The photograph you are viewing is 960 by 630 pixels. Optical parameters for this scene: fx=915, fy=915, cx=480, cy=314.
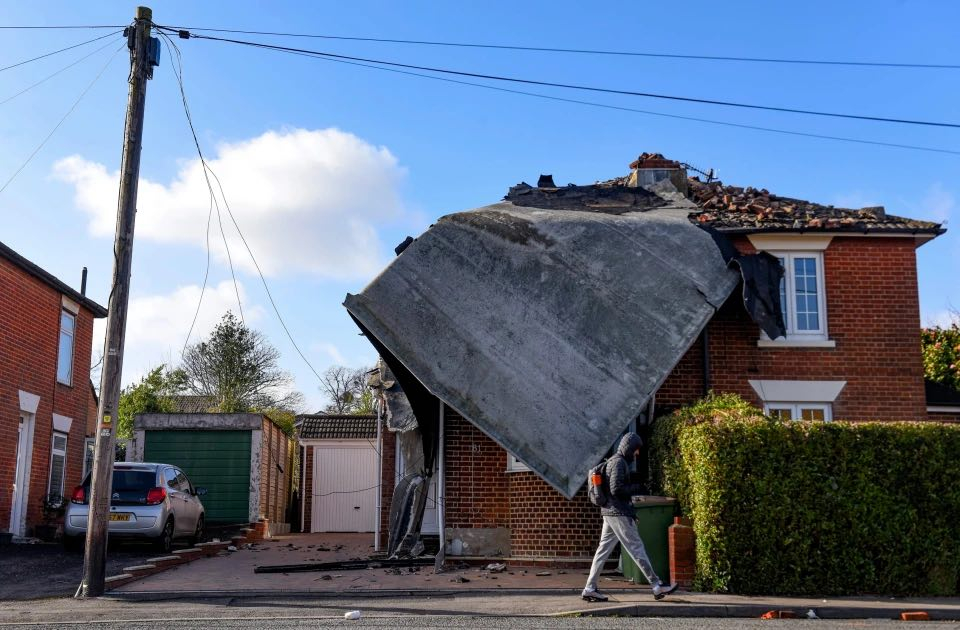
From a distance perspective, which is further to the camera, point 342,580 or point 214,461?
point 214,461

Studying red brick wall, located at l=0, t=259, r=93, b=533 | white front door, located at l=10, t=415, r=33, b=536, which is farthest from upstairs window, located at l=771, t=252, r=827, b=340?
white front door, located at l=10, t=415, r=33, b=536

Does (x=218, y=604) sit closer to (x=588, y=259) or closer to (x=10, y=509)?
(x=588, y=259)

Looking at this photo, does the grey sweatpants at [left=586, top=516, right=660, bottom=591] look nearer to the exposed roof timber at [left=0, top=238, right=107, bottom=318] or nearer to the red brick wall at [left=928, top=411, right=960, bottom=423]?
the red brick wall at [left=928, top=411, right=960, bottom=423]

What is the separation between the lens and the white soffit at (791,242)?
1449cm

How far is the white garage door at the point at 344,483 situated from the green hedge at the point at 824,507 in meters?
16.7

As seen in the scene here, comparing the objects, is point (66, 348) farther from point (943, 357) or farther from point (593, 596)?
point (943, 357)

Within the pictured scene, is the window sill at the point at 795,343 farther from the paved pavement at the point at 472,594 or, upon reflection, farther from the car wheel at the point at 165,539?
the car wheel at the point at 165,539

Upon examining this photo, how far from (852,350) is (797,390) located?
43.4 inches

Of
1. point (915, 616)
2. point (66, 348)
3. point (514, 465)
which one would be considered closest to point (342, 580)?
point (514, 465)

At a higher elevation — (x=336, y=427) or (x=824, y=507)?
(x=336, y=427)

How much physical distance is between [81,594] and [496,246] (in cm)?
681

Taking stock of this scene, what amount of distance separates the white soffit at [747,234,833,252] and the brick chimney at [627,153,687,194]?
2758mm

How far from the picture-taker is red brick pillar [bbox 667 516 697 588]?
10.2 meters

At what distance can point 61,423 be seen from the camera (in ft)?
68.0
